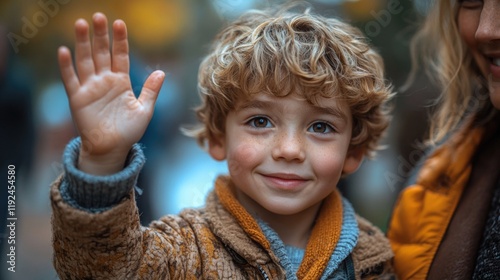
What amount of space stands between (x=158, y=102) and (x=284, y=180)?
239cm

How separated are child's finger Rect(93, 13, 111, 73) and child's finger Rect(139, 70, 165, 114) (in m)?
0.12

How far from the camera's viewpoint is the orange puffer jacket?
1958 millimetres

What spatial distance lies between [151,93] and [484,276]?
1133mm

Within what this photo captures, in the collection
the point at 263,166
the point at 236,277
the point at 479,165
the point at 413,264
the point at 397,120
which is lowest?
the point at 397,120

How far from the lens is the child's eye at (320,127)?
5.64 ft

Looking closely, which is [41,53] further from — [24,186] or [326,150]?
[326,150]

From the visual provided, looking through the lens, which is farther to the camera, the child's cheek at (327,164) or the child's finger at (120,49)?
the child's cheek at (327,164)

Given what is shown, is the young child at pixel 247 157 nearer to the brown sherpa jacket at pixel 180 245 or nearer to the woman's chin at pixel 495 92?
the brown sherpa jacket at pixel 180 245

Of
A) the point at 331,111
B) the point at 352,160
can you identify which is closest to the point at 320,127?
the point at 331,111

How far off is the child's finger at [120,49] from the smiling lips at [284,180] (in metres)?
0.54

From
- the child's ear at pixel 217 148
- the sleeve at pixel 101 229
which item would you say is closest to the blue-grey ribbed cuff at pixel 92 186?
the sleeve at pixel 101 229

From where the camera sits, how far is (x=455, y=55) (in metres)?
2.25

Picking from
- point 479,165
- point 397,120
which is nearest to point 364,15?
point 397,120

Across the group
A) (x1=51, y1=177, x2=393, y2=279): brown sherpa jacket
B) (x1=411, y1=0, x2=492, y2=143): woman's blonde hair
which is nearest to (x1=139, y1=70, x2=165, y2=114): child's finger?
(x1=51, y1=177, x2=393, y2=279): brown sherpa jacket
